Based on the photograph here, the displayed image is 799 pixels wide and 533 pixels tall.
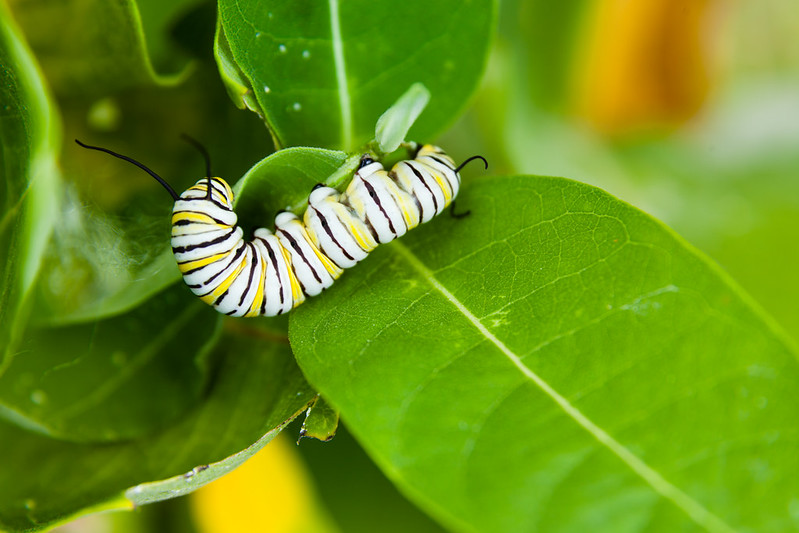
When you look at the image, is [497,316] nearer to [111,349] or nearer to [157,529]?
[111,349]

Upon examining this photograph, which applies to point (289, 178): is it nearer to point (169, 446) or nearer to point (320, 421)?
point (320, 421)

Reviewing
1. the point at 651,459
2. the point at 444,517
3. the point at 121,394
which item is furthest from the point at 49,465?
the point at 651,459

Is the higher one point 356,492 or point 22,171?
point 22,171

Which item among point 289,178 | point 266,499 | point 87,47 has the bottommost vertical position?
point 266,499

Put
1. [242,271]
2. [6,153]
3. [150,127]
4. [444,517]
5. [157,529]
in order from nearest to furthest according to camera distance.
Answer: [444,517] → [6,153] → [242,271] → [150,127] → [157,529]

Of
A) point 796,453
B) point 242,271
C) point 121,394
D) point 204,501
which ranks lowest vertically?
point 204,501

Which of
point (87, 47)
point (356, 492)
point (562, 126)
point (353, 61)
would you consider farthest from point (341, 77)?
point (562, 126)

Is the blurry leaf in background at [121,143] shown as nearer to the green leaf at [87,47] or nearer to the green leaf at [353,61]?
the green leaf at [87,47]
